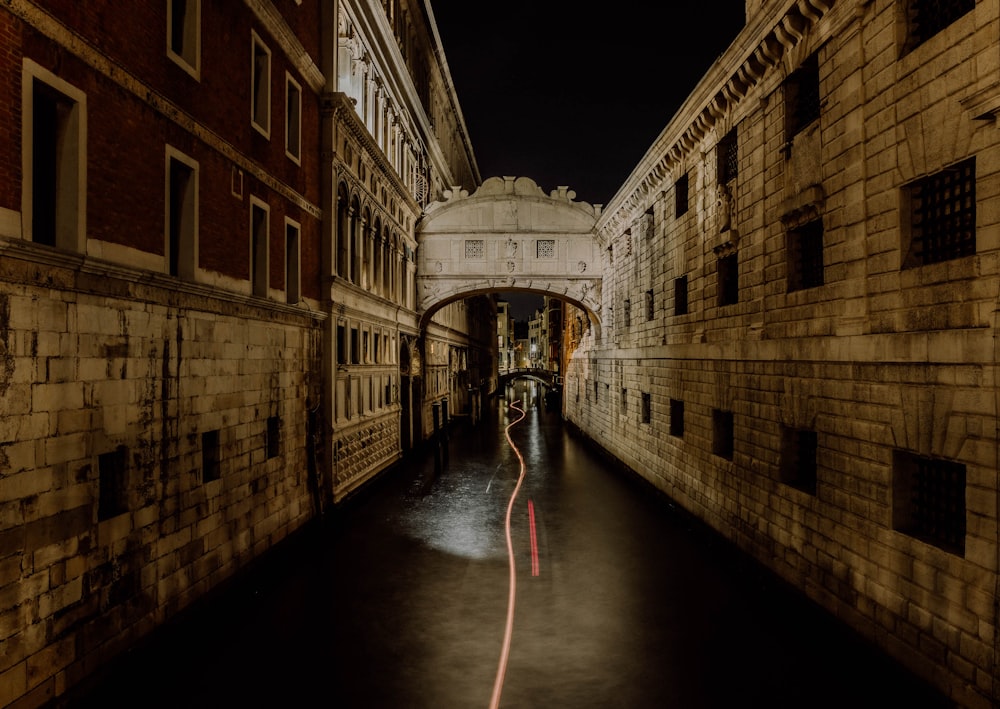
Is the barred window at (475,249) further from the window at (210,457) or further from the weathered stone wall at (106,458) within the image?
the window at (210,457)

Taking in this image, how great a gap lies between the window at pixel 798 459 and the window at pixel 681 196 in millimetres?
8339

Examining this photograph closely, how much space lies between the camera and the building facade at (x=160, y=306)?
6793 mm

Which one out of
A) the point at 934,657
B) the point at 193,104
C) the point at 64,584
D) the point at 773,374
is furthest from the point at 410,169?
the point at 934,657

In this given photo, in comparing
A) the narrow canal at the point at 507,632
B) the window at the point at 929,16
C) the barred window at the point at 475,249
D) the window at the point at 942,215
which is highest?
the barred window at the point at 475,249

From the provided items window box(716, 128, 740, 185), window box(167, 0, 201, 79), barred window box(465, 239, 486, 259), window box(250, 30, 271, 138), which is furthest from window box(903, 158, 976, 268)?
barred window box(465, 239, 486, 259)

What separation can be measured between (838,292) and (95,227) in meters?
9.93

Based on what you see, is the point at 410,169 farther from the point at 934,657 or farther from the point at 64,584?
the point at 934,657

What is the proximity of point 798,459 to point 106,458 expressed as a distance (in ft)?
34.1

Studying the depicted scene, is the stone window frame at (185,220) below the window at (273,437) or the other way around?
the other way around

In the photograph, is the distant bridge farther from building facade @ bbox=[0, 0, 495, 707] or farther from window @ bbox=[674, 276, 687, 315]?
building facade @ bbox=[0, 0, 495, 707]

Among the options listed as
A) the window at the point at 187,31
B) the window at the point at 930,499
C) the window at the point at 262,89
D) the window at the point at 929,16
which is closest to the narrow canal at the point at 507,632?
the window at the point at 930,499

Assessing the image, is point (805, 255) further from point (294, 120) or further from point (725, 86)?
point (294, 120)

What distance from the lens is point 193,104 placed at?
33.5ft

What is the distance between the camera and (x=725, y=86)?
13.6 meters
